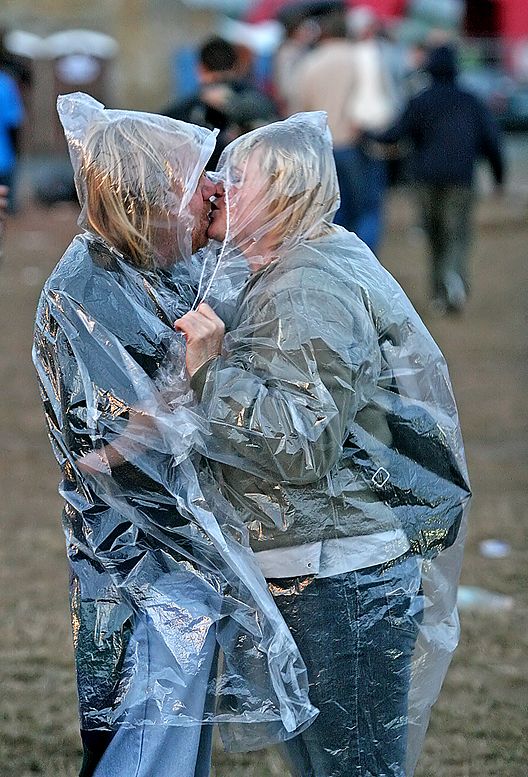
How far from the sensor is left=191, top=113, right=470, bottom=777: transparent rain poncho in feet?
6.64

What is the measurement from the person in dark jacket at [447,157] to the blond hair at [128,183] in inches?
252

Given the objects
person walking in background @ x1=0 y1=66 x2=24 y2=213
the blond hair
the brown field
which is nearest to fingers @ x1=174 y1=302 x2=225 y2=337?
the blond hair

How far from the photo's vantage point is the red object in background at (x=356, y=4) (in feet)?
65.9

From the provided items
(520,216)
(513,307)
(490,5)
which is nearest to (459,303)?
(513,307)

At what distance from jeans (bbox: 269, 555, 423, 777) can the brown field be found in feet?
2.96

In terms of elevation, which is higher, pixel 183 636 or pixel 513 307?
pixel 183 636

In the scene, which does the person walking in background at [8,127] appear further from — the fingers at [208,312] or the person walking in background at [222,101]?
the fingers at [208,312]

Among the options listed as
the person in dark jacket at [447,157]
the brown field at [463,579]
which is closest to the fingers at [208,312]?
the brown field at [463,579]

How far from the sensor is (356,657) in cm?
216

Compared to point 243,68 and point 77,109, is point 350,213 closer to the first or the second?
point 243,68

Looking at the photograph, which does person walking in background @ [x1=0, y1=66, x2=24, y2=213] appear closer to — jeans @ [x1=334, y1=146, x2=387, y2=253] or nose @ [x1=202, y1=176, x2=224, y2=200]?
jeans @ [x1=334, y1=146, x2=387, y2=253]

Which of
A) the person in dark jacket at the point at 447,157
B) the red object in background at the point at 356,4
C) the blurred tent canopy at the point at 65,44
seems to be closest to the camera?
the person in dark jacket at the point at 447,157

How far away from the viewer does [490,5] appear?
23172 millimetres

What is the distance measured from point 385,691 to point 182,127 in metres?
1.05
